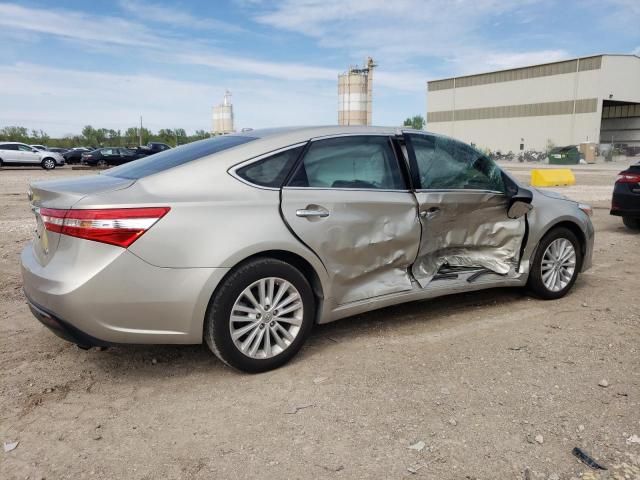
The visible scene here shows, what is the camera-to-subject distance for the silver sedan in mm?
3035

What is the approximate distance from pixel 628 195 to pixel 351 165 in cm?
681

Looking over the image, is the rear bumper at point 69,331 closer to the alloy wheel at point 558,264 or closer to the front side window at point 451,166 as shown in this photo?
the front side window at point 451,166

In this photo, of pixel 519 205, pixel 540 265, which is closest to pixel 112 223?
pixel 519 205

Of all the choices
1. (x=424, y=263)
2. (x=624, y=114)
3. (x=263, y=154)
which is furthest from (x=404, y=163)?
(x=624, y=114)

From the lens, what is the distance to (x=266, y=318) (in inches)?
135

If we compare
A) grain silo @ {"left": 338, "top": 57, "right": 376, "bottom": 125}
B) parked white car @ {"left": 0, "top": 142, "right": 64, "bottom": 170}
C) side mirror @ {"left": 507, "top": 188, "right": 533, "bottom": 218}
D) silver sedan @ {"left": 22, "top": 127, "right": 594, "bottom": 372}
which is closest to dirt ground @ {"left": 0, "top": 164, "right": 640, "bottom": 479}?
silver sedan @ {"left": 22, "top": 127, "right": 594, "bottom": 372}

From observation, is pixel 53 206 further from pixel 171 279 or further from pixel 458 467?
pixel 458 467

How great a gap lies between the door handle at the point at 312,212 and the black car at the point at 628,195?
7064 millimetres

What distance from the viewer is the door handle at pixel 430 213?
4.18m

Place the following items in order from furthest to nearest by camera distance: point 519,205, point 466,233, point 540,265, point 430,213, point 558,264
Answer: point 558,264 → point 540,265 → point 519,205 → point 466,233 → point 430,213

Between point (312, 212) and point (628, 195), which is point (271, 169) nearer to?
point (312, 212)

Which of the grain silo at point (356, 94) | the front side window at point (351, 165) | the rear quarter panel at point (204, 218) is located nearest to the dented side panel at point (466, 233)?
the front side window at point (351, 165)

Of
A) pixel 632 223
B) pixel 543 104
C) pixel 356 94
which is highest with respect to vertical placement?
pixel 356 94

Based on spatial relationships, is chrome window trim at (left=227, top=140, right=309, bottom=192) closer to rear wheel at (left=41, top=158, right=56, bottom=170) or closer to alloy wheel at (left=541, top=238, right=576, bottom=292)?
alloy wheel at (left=541, top=238, right=576, bottom=292)
